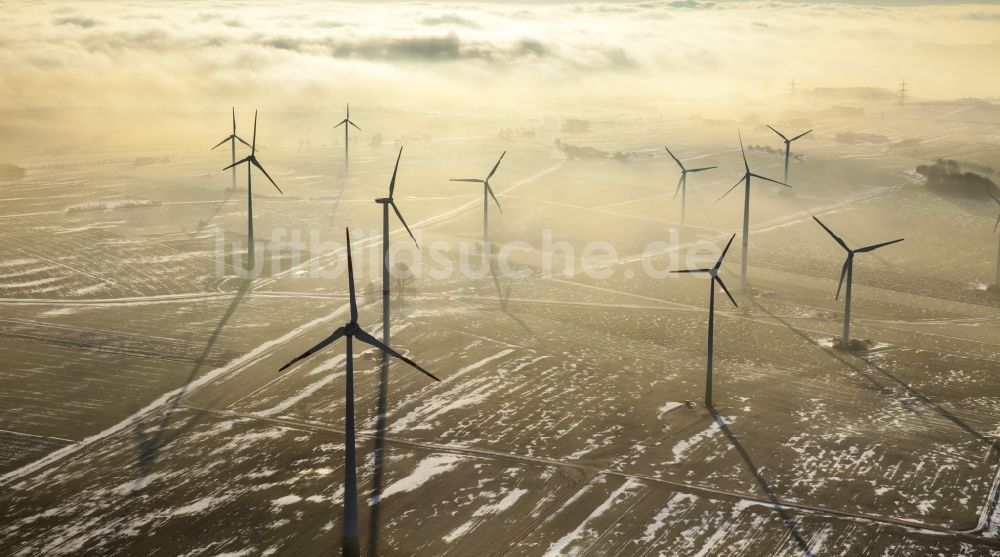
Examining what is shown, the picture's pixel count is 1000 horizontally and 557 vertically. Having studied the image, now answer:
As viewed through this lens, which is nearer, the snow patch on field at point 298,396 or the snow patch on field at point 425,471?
the snow patch on field at point 425,471

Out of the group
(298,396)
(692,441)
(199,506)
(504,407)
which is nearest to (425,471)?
(504,407)

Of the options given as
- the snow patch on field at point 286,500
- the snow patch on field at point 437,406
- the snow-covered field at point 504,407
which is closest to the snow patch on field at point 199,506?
the snow-covered field at point 504,407

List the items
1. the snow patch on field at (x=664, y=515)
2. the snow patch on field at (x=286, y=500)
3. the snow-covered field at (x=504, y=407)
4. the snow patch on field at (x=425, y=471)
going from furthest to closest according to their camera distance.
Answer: the snow patch on field at (x=425, y=471), the snow patch on field at (x=286, y=500), the snow-covered field at (x=504, y=407), the snow patch on field at (x=664, y=515)

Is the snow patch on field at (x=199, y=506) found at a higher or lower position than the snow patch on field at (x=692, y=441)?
lower

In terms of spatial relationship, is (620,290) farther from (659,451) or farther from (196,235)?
(196,235)

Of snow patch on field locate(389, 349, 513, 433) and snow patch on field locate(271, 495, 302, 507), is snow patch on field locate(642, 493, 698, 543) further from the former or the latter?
snow patch on field locate(271, 495, 302, 507)

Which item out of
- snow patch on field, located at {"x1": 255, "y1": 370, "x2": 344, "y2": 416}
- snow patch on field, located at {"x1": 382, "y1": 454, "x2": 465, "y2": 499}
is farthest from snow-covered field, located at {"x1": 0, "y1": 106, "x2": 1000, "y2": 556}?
snow patch on field, located at {"x1": 255, "y1": 370, "x2": 344, "y2": 416}

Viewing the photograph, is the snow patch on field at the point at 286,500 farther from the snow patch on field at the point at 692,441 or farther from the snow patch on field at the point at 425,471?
the snow patch on field at the point at 692,441

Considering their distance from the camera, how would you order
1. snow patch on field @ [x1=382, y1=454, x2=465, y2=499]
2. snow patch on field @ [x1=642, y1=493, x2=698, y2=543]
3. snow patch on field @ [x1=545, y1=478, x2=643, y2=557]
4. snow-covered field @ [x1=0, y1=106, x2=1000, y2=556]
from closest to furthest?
snow patch on field @ [x1=545, y1=478, x2=643, y2=557]
snow patch on field @ [x1=642, y1=493, x2=698, y2=543]
snow-covered field @ [x1=0, y1=106, x2=1000, y2=556]
snow patch on field @ [x1=382, y1=454, x2=465, y2=499]

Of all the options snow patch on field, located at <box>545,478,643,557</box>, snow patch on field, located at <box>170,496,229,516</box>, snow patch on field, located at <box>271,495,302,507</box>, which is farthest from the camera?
snow patch on field, located at <box>271,495,302,507</box>

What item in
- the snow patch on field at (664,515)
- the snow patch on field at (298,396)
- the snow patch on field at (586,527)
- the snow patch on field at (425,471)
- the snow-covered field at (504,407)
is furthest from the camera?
the snow patch on field at (298,396)

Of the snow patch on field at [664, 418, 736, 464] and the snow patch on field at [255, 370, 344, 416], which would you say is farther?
the snow patch on field at [255, 370, 344, 416]
